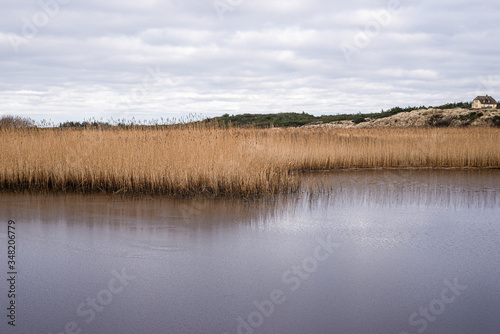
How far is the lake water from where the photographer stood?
3.22 meters

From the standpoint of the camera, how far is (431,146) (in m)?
13.6

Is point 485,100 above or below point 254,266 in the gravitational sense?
above

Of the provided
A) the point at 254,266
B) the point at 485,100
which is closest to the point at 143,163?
the point at 254,266

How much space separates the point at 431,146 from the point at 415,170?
1946 mm

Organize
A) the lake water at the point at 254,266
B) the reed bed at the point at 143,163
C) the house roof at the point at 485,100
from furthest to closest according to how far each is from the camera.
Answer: the house roof at the point at 485,100
the reed bed at the point at 143,163
the lake water at the point at 254,266

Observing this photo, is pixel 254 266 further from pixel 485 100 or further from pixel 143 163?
pixel 485 100

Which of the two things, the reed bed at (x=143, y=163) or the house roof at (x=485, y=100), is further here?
the house roof at (x=485, y=100)

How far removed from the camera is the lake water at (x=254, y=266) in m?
3.22

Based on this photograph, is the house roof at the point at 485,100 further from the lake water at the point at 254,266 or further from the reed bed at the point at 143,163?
the lake water at the point at 254,266

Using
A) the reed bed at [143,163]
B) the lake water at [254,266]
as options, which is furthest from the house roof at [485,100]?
the lake water at [254,266]

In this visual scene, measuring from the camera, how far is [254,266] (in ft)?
14.2

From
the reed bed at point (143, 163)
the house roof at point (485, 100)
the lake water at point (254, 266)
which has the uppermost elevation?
the house roof at point (485, 100)

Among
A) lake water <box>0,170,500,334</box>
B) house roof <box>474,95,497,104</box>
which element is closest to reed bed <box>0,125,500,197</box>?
lake water <box>0,170,500,334</box>

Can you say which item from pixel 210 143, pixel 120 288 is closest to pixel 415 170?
pixel 210 143
